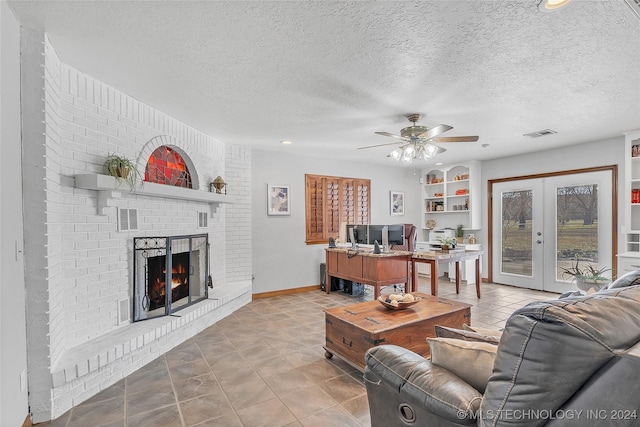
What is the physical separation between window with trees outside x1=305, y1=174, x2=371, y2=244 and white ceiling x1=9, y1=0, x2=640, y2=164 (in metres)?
2.13

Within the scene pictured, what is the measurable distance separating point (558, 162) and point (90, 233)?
6.49m

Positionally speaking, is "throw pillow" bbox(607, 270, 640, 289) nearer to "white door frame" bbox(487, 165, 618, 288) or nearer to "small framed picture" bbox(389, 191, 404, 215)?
"white door frame" bbox(487, 165, 618, 288)

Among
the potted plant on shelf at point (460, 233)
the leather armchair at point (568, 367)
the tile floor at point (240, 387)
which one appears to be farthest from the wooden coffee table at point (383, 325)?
the potted plant on shelf at point (460, 233)

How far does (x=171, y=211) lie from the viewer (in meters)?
3.55

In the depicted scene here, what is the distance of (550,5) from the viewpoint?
1702 millimetres

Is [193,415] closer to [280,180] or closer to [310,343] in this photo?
[310,343]

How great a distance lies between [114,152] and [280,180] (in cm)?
285

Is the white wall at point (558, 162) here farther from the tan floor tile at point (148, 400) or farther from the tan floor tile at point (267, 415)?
the tan floor tile at point (148, 400)

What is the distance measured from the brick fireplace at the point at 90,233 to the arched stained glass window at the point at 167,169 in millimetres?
88

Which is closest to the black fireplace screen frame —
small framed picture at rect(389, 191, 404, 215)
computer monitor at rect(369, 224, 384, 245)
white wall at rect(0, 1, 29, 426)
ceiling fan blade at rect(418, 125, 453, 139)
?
white wall at rect(0, 1, 29, 426)

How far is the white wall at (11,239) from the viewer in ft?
5.49

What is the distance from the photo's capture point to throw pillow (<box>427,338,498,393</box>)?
3.91 feet

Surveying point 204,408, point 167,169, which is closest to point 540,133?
point 167,169

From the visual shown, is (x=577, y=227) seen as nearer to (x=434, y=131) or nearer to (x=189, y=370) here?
(x=434, y=131)
